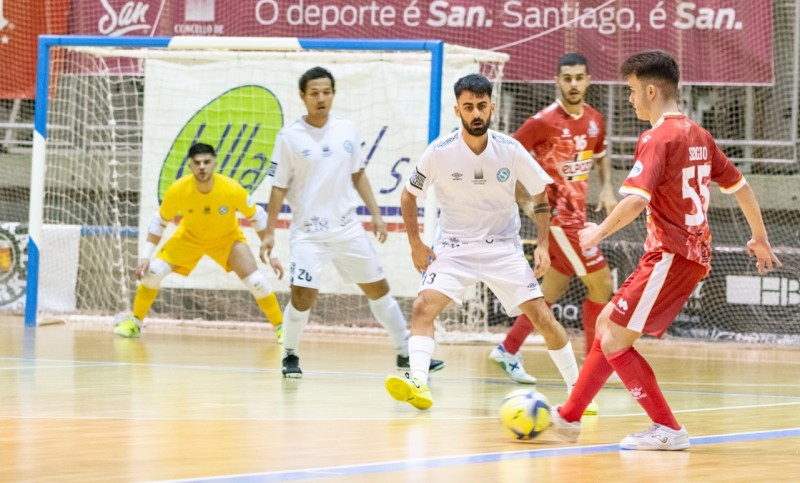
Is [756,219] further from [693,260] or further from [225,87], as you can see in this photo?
[225,87]

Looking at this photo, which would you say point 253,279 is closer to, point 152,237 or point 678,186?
point 152,237

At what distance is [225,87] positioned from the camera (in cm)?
1495

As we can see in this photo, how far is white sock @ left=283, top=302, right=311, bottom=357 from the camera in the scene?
362 inches

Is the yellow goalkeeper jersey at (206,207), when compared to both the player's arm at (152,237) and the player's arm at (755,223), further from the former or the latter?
the player's arm at (755,223)

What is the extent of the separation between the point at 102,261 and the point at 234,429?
9281mm

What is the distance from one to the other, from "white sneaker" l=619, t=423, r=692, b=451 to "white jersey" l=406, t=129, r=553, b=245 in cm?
195

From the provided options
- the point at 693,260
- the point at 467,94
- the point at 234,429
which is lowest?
the point at 234,429

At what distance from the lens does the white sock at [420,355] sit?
743cm

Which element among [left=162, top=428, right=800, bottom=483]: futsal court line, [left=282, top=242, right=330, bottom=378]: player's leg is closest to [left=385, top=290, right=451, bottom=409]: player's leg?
[left=162, top=428, right=800, bottom=483]: futsal court line

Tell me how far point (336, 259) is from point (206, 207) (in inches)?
142

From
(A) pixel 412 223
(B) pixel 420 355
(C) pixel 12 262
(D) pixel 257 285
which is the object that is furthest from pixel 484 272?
(C) pixel 12 262

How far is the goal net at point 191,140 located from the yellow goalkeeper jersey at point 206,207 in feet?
5.40

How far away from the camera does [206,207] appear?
12.7m

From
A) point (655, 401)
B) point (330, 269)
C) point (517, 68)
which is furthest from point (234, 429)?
point (517, 68)
